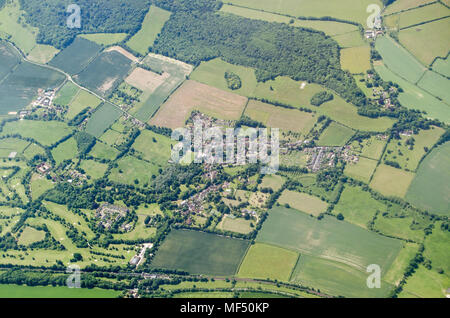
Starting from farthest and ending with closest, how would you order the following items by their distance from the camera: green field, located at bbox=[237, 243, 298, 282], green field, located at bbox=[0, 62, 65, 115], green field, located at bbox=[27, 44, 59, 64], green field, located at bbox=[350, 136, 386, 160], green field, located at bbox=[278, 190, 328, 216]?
green field, located at bbox=[27, 44, 59, 64] → green field, located at bbox=[0, 62, 65, 115] → green field, located at bbox=[350, 136, 386, 160] → green field, located at bbox=[278, 190, 328, 216] → green field, located at bbox=[237, 243, 298, 282]

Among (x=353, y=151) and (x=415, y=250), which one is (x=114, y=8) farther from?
(x=415, y=250)

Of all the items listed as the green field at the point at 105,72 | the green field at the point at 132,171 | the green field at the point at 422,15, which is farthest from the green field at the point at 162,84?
the green field at the point at 422,15

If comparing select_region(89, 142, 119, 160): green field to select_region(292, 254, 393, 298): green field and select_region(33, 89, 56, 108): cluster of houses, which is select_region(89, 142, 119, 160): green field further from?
select_region(292, 254, 393, 298): green field

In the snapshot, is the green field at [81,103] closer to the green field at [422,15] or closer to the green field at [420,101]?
the green field at [420,101]

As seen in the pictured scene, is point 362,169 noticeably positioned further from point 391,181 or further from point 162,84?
point 162,84

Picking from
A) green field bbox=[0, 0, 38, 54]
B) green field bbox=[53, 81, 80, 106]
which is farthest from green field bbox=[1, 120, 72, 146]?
green field bbox=[0, 0, 38, 54]

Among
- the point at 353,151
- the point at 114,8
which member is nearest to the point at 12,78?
the point at 114,8

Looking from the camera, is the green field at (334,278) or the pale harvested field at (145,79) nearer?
the green field at (334,278)
